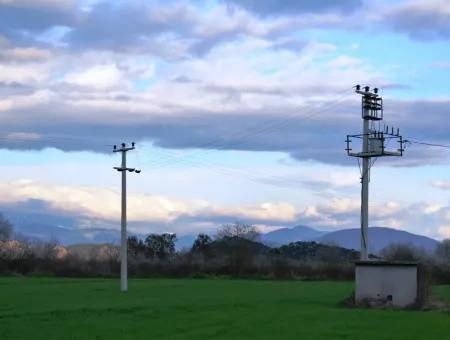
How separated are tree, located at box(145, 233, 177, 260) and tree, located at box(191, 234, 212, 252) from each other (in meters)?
4.40

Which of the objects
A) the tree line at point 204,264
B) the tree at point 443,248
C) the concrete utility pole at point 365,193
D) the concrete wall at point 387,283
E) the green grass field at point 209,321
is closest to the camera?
the green grass field at point 209,321

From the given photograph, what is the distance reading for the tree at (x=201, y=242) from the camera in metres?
140

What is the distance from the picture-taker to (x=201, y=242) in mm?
144125

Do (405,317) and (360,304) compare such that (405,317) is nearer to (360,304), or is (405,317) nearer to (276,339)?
(360,304)

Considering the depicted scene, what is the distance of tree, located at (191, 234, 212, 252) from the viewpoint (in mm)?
139925

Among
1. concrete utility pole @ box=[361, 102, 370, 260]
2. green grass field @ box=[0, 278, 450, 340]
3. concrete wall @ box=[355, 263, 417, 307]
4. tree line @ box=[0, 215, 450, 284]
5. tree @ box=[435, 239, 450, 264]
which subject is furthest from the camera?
tree @ box=[435, 239, 450, 264]

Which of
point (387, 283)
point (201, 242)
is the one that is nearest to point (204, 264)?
point (201, 242)

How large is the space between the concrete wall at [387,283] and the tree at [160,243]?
10288 centimetres

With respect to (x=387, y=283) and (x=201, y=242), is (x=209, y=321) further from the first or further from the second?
(x=201, y=242)

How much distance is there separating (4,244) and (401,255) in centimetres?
5804

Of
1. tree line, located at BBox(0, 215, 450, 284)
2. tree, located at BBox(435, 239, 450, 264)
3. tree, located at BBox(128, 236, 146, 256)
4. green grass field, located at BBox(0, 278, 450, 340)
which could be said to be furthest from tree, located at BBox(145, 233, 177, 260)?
green grass field, located at BBox(0, 278, 450, 340)

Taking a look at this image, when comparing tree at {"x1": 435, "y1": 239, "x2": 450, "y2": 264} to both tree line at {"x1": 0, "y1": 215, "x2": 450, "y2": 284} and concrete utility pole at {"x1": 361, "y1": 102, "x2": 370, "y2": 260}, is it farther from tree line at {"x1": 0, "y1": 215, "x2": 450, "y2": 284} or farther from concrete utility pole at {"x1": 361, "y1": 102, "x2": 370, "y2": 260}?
concrete utility pole at {"x1": 361, "y1": 102, "x2": 370, "y2": 260}

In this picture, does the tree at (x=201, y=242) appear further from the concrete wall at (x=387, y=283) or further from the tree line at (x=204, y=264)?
the concrete wall at (x=387, y=283)

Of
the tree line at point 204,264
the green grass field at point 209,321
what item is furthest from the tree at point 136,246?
the green grass field at point 209,321
